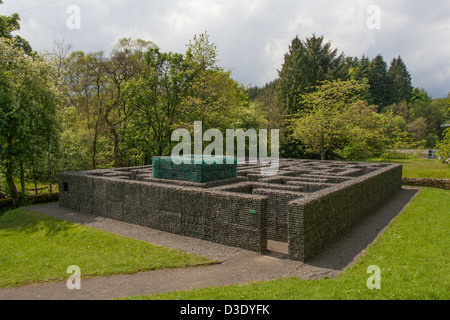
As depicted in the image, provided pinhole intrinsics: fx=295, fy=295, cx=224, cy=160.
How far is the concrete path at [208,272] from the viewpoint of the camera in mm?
7004

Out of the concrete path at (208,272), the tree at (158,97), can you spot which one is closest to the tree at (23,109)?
the tree at (158,97)

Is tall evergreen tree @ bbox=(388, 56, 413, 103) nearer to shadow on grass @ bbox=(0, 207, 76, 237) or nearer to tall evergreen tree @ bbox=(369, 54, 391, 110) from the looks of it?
tall evergreen tree @ bbox=(369, 54, 391, 110)

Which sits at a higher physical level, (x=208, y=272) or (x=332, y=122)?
(x=332, y=122)

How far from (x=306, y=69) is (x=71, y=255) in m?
39.3

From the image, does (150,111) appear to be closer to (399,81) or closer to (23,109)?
(23,109)

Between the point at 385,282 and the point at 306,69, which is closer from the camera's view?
the point at 385,282

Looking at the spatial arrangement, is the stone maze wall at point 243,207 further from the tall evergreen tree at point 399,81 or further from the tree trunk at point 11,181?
the tall evergreen tree at point 399,81

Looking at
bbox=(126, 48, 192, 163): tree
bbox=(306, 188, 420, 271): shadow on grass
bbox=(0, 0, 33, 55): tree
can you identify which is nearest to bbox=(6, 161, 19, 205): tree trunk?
bbox=(0, 0, 33, 55): tree

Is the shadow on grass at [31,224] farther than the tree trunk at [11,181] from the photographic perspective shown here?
No

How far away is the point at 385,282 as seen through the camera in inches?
244

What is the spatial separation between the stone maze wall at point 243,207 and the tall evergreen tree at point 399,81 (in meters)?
61.2

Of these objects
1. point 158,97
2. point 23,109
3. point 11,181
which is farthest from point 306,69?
point 11,181
